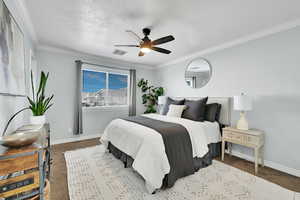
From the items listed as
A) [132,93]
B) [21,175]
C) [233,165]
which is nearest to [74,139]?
[132,93]

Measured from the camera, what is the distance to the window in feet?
13.6

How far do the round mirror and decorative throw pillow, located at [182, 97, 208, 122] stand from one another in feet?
2.69

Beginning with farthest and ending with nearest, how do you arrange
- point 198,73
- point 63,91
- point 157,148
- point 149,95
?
1. point 149,95
2. point 198,73
3. point 63,91
4. point 157,148

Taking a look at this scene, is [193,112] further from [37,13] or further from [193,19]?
[37,13]

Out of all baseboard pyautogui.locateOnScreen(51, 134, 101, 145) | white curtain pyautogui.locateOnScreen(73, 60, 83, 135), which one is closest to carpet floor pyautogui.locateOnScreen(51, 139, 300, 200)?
baseboard pyautogui.locateOnScreen(51, 134, 101, 145)

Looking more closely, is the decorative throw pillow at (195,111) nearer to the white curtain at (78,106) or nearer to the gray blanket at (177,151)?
the gray blanket at (177,151)

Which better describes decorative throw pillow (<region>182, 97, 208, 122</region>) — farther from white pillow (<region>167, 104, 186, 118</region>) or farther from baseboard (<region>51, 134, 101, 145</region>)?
baseboard (<region>51, 134, 101, 145</region>)

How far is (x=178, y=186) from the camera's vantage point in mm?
1918

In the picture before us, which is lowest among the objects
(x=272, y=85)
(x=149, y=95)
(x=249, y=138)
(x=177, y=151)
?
(x=177, y=151)

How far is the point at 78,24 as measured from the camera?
92.5 inches

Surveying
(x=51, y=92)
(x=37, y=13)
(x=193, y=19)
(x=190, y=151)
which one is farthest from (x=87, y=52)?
(x=190, y=151)

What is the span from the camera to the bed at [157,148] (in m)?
1.78

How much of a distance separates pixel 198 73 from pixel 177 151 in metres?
2.57

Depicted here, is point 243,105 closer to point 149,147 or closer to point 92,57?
point 149,147
